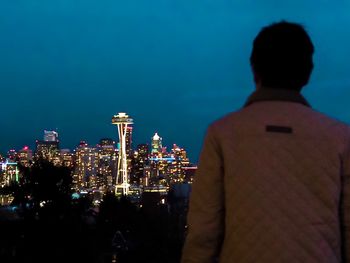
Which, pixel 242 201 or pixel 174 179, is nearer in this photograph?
pixel 242 201

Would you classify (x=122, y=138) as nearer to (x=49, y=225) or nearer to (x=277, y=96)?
(x=49, y=225)

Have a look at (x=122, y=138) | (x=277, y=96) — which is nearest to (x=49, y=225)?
(x=277, y=96)

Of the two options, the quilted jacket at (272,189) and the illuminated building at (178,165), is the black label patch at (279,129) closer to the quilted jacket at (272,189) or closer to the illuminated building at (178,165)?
the quilted jacket at (272,189)

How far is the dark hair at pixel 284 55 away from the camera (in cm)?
204

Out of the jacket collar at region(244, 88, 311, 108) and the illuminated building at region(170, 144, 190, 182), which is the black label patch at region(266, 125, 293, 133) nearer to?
the jacket collar at region(244, 88, 311, 108)

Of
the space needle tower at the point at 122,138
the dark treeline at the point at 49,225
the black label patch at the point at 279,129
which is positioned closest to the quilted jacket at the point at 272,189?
the black label patch at the point at 279,129

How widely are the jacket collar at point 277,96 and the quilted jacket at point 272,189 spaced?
0.5 inches

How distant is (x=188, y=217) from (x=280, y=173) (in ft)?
0.97

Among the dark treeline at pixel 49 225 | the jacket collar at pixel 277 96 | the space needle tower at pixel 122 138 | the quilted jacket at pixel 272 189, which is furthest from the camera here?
the space needle tower at pixel 122 138

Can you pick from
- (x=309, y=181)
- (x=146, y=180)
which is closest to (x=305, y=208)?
(x=309, y=181)

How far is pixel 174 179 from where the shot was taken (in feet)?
314

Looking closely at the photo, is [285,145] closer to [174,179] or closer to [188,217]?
[188,217]

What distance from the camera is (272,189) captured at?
74.7 inches

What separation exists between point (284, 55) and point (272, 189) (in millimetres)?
409
